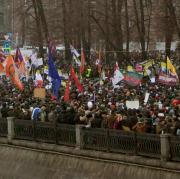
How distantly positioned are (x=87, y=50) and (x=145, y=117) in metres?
31.2

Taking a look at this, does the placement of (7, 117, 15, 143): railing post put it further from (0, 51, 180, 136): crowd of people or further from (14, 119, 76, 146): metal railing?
(0, 51, 180, 136): crowd of people

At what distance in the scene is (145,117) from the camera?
19.1 meters

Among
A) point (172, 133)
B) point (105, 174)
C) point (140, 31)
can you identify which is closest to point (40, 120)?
point (105, 174)

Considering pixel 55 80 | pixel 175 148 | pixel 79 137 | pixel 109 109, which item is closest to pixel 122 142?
pixel 79 137

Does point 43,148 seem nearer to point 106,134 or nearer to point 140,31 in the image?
point 106,134

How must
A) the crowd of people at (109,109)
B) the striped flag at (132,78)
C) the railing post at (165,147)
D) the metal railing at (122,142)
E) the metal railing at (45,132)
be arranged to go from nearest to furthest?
the railing post at (165,147) → the metal railing at (122,142) → the crowd of people at (109,109) → the metal railing at (45,132) → the striped flag at (132,78)

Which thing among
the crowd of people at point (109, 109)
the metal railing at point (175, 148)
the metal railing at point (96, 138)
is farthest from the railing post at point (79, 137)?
the metal railing at point (175, 148)

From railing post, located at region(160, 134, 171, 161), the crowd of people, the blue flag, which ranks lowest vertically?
railing post, located at region(160, 134, 171, 161)

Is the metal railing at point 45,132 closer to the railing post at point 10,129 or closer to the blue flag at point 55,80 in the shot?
the railing post at point 10,129

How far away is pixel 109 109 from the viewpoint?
2212 cm

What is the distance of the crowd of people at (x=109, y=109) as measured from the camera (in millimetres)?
18375

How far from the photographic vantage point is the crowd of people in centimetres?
1838

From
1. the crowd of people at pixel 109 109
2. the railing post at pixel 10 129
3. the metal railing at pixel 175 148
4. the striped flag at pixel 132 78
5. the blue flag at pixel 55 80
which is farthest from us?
the striped flag at pixel 132 78

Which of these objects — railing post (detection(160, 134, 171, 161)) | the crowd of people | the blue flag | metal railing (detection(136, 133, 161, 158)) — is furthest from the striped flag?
railing post (detection(160, 134, 171, 161))
